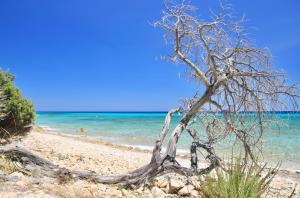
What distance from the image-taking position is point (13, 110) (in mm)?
10133

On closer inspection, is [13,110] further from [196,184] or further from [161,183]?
[196,184]

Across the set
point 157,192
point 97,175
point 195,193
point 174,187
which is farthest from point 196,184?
point 97,175

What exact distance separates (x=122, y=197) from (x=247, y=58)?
11.8ft

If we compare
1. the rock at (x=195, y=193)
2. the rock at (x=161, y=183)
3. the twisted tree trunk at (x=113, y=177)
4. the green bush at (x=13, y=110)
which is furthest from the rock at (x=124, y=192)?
the green bush at (x=13, y=110)

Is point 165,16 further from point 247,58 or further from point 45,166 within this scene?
point 45,166

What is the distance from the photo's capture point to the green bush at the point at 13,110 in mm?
10047

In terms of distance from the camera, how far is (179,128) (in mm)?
6641

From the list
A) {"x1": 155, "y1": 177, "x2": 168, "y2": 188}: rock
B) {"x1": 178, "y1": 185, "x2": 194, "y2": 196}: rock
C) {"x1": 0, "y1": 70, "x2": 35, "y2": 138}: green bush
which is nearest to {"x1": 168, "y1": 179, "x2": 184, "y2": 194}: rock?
{"x1": 178, "y1": 185, "x2": 194, "y2": 196}: rock

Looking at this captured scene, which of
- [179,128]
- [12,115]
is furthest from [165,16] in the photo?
[12,115]

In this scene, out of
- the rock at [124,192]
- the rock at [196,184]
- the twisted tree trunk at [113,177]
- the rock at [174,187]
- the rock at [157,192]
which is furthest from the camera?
the twisted tree trunk at [113,177]

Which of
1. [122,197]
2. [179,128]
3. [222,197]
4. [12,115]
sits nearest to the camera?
[222,197]

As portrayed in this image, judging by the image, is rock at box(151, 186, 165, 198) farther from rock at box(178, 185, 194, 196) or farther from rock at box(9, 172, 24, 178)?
rock at box(9, 172, 24, 178)

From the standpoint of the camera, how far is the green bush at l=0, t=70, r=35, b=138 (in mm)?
10047

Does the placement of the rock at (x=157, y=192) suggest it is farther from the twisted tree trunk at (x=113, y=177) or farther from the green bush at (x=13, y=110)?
the green bush at (x=13, y=110)
